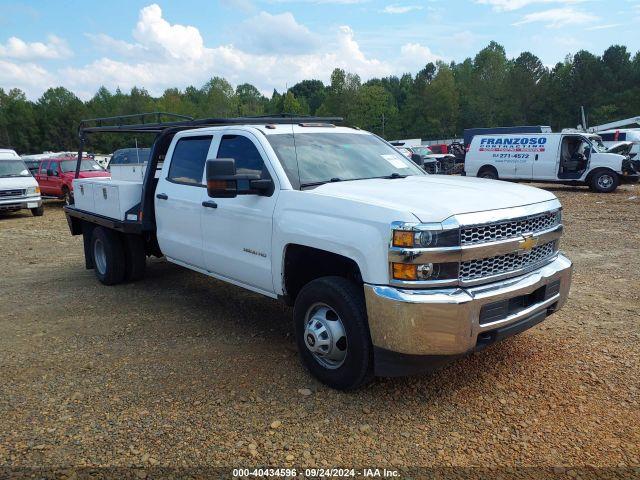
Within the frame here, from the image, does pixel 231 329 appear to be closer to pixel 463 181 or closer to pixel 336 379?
pixel 336 379

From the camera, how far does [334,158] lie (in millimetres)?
4535

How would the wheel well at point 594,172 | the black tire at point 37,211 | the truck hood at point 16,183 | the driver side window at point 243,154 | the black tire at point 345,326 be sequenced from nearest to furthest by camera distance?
the black tire at point 345,326
the driver side window at point 243,154
the truck hood at point 16,183
the black tire at point 37,211
the wheel well at point 594,172

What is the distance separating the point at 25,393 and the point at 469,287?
3.29m

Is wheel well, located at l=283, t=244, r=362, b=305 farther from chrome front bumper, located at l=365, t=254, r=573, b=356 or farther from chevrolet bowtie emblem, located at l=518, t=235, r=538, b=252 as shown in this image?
chevrolet bowtie emblem, located at l=518, t=235, r=538, b=252

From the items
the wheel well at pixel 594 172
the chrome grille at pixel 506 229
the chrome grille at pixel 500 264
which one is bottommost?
the wheel well at pixel 594 172

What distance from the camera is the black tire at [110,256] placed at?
663 cm

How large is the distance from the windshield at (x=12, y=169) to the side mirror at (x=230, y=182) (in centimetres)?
1394

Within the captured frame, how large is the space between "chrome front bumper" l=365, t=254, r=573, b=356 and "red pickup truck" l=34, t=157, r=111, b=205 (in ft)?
50.7

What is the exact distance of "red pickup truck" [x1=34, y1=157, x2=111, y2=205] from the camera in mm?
17111

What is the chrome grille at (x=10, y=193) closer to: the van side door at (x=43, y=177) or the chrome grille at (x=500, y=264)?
the van side door at (x=43, y=177)

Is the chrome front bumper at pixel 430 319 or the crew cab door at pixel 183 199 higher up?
the crew cab door at pixel 183 199

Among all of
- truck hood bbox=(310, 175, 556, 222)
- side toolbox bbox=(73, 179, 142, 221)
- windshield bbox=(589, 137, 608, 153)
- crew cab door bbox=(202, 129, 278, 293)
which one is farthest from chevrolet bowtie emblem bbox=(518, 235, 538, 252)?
windshield bbox=(589, 137, 608, 153)

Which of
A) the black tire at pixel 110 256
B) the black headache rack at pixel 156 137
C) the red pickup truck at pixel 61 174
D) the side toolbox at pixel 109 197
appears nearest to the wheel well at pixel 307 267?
the black headache rack at pixel 156 137

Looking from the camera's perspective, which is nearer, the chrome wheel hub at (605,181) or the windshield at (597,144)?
the chrome wheel hub at (605,181)
